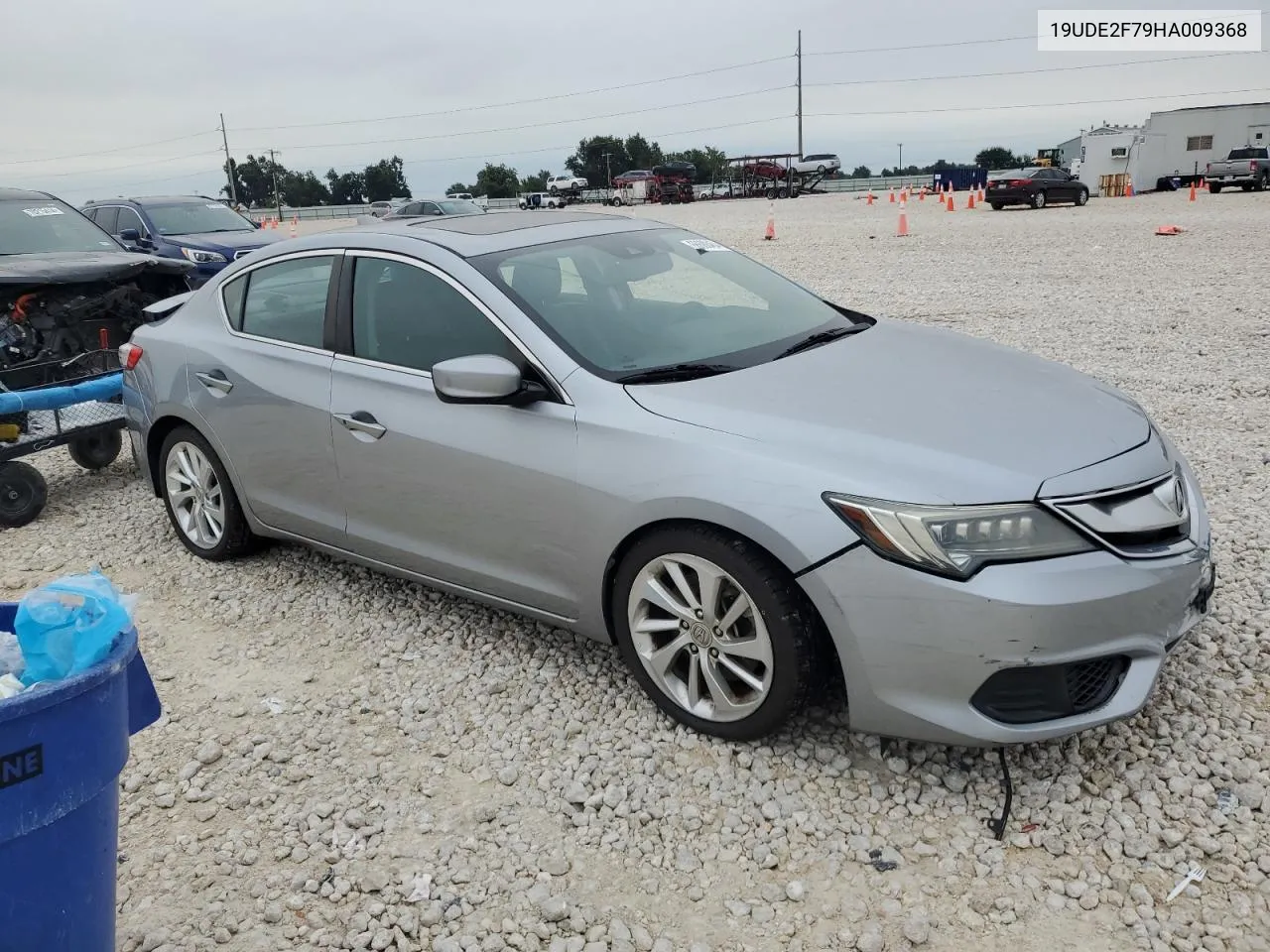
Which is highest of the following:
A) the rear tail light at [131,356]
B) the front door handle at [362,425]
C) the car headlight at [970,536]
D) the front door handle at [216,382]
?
the rear tail light at [131,356]

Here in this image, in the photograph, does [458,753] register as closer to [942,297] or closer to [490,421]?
[490,421]

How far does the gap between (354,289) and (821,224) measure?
24479mm

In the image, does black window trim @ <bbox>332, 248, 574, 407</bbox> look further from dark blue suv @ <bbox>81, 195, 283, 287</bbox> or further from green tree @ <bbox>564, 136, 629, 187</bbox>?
green tree @ <bbox>564, 136, 629, 187</bbox>

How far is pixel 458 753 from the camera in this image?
11.1 feet

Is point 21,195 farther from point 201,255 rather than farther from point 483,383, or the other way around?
point 483,383

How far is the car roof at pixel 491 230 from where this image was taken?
159 inches

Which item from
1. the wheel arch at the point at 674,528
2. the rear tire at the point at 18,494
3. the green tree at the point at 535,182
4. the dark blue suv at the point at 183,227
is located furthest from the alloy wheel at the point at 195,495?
the green tree at the point at 535,182

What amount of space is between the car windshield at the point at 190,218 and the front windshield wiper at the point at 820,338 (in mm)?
11843

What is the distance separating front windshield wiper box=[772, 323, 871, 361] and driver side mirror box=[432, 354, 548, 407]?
35.4 inches

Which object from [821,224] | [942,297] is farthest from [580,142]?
[942,297]

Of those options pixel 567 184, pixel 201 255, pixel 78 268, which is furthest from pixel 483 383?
pixel 567 184

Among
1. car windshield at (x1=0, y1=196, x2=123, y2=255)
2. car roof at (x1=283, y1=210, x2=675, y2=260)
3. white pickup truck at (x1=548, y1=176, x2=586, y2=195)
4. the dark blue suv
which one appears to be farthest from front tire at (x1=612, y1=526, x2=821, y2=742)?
white pickup truck at (x1=548, y1=176, x2=586, y2=195)

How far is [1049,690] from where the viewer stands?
9.08ft

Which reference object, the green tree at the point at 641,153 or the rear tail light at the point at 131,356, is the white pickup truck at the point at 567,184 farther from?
the rear tail light at the point at 131,356
